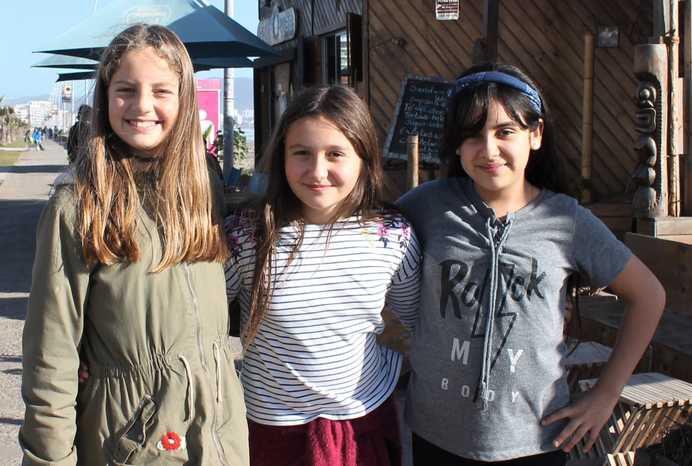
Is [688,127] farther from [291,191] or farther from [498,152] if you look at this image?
[291,191]

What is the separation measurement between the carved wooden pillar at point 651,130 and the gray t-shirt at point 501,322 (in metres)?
2.86

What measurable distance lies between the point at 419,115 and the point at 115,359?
7.04 metres

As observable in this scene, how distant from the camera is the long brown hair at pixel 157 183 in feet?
6.15

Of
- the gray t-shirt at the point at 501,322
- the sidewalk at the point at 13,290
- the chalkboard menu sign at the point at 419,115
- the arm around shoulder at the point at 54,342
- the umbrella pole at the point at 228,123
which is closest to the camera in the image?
the arm around shoulder at the point at 54,342

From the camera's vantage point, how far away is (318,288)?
2.12 metres

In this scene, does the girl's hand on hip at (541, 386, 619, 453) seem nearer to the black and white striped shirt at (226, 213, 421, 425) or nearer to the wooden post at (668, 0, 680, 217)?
the black and white striped shirt at (226, 213, 421, 425)

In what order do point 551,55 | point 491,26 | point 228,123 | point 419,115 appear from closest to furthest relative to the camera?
point 491,26, point 419,115, point 551,55, point 228,123

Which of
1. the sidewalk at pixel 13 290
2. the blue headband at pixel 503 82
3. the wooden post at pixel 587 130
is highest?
the wooden post at pixel 587 130

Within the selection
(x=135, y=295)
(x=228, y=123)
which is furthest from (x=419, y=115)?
(x=135, y=295)

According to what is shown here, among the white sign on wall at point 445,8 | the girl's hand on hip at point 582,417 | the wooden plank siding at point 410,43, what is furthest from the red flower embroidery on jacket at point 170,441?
the wooden plank siding at point 410,43

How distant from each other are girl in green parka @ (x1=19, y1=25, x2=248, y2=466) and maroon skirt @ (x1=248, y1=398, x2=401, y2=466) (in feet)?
0.38

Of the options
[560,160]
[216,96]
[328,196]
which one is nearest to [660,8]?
[560,160]

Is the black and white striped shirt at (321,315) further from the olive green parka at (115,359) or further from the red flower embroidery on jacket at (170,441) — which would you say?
the red flower embroidery on jacket at (170,441)

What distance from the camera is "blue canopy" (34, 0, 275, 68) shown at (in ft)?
25.5
